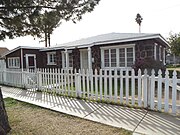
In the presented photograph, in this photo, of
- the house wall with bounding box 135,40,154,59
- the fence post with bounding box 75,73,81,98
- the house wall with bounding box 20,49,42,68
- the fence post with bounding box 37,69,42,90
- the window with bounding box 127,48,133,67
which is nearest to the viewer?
the fence post with bounding box 75,73,81,98

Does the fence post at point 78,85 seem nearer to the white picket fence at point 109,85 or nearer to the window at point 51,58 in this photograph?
the white picket fence at point 109,85

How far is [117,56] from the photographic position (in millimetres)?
12930

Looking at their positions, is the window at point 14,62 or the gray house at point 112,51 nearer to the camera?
the gray house at point 112,51

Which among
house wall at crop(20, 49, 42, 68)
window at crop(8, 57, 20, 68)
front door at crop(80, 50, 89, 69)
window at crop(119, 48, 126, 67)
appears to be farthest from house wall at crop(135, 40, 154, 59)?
window at crop(8, 57, 20, 68)

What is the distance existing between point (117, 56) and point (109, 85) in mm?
7920

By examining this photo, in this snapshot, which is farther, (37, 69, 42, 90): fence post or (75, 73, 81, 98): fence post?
(37, 69, 42, 90): fence post

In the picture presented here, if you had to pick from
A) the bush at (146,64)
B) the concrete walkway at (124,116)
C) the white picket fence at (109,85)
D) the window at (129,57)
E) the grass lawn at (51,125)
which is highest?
the window at (129,57)

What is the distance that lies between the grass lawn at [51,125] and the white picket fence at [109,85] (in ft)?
5.74

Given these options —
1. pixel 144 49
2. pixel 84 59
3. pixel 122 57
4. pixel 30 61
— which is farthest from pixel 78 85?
pixel 30 61

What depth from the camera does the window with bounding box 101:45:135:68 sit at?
1247 centimetres

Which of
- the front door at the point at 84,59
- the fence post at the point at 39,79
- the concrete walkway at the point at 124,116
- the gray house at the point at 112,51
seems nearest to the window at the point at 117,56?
the gray house at the point at 112,51

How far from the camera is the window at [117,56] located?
1247 cm

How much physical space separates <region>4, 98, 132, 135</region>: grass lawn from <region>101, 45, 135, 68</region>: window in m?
9.11

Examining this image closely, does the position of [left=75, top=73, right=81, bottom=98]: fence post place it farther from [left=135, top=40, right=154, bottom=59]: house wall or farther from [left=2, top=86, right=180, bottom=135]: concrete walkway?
[left=135, top=40, right=154, bottom=59]: house wall
